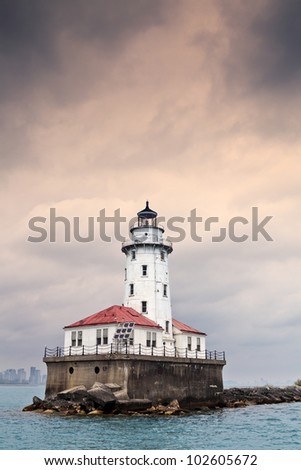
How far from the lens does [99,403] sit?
38.4 metres

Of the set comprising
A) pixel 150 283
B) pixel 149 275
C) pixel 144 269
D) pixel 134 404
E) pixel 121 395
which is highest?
pixel 144 269

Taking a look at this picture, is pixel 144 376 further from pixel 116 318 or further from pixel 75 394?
pixel 116 318

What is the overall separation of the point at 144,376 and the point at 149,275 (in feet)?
38.2

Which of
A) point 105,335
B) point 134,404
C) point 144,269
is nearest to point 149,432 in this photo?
point 134,404

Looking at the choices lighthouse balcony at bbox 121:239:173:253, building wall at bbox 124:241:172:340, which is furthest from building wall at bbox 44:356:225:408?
lighthouse balcony at bbox 121:239:173:253

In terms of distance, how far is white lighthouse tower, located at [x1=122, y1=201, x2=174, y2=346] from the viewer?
51000 millimetres

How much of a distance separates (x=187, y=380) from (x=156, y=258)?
11.8m

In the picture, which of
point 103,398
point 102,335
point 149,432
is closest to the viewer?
point 149,432

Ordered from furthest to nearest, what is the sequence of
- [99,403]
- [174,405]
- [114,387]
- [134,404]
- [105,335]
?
[105,335] → [174,405] → [114,387] → [134,404] → [99,403]

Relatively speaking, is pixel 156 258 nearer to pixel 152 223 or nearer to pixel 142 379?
pixel 152 223

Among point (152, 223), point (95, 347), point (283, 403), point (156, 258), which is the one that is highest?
point (152, 223)
